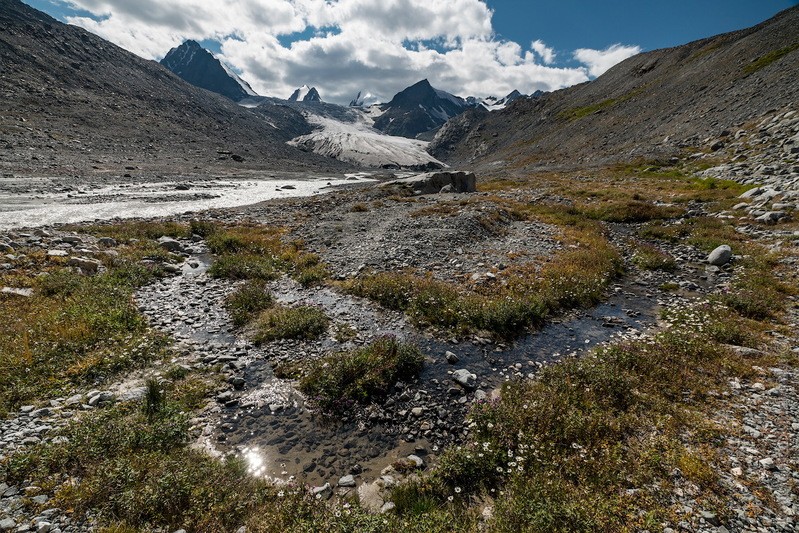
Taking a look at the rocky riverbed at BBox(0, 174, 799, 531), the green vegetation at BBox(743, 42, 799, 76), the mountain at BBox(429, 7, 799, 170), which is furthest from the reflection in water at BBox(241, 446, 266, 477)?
the green vegetation at BBox(743, 42, 799, 76)

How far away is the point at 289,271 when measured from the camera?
60.6 ft

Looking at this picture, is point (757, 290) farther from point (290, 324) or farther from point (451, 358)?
point (290, 324)

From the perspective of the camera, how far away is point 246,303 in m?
13.9

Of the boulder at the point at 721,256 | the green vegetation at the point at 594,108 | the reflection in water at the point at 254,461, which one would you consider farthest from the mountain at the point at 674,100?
the reflection in water at the point at 254,461

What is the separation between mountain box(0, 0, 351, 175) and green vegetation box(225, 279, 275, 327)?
179ft

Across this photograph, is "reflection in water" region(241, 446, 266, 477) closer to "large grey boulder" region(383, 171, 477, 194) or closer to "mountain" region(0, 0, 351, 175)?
"large grey boulder" region(383, 171, 477, 194)

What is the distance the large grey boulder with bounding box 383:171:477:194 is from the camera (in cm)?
5034

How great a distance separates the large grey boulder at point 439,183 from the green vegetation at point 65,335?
40113 mm

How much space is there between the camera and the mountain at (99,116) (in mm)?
64438

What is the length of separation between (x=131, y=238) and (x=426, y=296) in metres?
18.7

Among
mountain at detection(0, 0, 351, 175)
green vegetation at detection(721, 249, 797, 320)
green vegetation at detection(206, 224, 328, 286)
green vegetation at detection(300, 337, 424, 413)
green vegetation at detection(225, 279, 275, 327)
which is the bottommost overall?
green vegetation at detection(300, 337, 424, 413)

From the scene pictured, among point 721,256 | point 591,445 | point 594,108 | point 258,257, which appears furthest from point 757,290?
point 594,108

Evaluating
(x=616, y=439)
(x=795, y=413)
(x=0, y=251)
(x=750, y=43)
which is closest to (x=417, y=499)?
(x=616, y=439)

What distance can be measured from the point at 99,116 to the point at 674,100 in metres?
145
